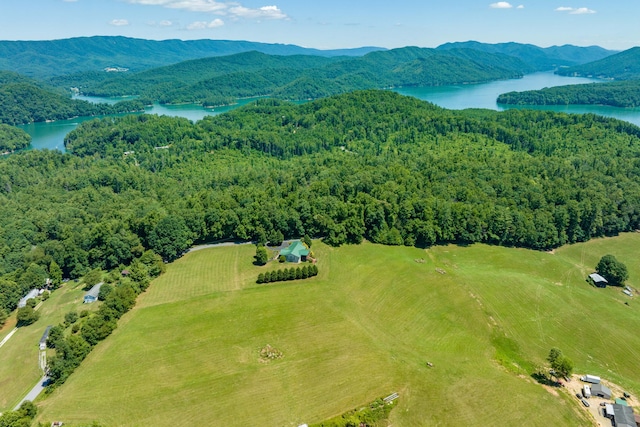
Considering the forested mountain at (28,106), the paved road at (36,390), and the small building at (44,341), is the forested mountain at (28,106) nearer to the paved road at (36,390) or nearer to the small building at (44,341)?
the small building at (44,341)

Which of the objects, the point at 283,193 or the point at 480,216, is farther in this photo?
the point at 283,193

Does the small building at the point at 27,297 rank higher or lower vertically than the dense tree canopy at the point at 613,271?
lower

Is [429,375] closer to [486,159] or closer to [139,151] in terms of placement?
[486,159]

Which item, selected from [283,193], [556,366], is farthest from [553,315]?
[283,193]

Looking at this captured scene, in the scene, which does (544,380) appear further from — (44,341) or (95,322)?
(44,341)

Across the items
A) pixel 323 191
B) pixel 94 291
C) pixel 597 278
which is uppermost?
pixel 323 191

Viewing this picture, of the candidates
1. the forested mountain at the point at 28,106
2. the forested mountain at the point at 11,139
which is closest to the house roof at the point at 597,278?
the forested mountain at the point at 11,139

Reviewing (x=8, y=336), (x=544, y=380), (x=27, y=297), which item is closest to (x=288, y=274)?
(x=544, y=380)
